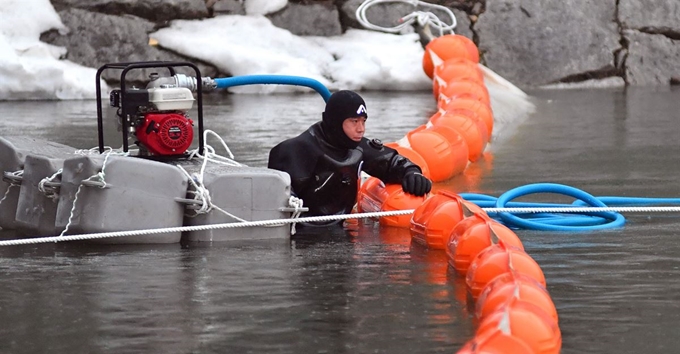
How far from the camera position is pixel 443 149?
30.6 ft

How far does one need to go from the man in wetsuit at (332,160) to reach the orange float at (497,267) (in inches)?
73.5

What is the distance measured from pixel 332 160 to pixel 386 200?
1.67 feet

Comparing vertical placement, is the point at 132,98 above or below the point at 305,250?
above

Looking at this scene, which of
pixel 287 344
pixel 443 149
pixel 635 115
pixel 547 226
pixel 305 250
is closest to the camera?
pixel 287 344

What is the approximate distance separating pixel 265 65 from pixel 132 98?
11.1 m

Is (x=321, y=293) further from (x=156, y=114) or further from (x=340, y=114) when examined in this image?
(x=156, y=114)

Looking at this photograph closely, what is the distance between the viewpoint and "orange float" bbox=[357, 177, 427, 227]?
7395mm

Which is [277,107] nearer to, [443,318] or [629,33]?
[629,33]

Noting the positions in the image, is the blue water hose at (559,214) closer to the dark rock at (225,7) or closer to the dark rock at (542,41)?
the dark rock at (542,41)

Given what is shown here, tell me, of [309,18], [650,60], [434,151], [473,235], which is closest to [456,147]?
[434,151]

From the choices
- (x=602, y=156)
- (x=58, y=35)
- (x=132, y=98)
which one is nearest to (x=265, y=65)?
(x=58, y=35)

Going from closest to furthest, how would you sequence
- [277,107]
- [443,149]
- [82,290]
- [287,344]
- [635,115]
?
1. [287,344]
2. [82,290]
3. [443,149]
4. [635,115]
5. [277,107]

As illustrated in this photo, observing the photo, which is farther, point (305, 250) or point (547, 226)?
point (547, 226)

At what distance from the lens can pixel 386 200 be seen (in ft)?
24.6
